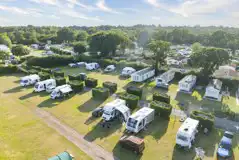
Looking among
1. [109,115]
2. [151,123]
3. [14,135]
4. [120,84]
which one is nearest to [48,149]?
[14,135]

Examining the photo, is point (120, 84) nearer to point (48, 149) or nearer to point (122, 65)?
point (122, 65)

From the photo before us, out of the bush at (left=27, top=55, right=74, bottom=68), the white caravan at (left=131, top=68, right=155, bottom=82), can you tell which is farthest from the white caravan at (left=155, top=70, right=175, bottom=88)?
the bush at (left=27, top=55, right=74, bottom=68)

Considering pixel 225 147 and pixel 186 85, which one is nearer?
pixel 225 147

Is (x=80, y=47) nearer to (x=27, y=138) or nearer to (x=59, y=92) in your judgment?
(x=59, y=92)

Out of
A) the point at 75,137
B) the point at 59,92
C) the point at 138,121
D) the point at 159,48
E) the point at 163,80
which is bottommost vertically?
the point at 75,137

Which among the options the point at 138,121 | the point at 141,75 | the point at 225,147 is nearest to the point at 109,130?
the point at 138,121

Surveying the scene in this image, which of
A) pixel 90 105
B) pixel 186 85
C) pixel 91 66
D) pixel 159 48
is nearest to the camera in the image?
pixel 90 105

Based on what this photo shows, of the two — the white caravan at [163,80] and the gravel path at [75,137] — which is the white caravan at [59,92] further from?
the white caravan at [163,80]
